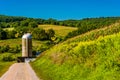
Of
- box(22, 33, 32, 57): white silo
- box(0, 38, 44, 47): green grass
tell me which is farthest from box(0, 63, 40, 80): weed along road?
box(0, 38, 44, 47): green grass

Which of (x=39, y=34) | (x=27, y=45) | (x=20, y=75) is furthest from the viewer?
(x=39, y=34)

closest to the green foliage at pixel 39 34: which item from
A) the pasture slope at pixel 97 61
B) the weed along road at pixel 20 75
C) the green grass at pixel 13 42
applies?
the green grass at pixel 13 42

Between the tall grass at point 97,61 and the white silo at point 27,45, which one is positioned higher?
the tall grass at point 97,61

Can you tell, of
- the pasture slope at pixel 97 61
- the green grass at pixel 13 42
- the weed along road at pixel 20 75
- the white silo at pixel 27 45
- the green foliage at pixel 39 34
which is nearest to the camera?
the pasture slope at pixel 97 61

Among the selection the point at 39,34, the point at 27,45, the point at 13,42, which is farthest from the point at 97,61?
the point at 39,34

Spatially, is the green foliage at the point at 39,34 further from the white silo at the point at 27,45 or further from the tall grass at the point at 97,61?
the tall grass at the point at 97,61

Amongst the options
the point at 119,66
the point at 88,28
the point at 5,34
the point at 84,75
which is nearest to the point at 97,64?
the point at 84,75

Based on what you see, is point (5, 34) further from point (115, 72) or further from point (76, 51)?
point (115, 72)

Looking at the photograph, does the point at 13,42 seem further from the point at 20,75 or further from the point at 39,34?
the point at 20,75

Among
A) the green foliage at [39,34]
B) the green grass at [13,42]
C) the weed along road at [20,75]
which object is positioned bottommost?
the green grass at [13,42]

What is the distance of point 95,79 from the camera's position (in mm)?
18438

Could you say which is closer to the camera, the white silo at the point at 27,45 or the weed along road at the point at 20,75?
the weed along road at the point at 20,75

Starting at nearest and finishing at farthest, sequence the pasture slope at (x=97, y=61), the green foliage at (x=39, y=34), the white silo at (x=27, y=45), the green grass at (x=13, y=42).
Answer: the pasture slope at (x=97, y=61) < the white silo at (x=27, y=45) < the green grass at (x=13, y=42) < the green foliage at (x=39, y=34)

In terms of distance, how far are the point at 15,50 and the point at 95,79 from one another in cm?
11787
